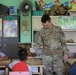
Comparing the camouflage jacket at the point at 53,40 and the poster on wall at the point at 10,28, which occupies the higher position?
the poster on wall at the point at 10,28

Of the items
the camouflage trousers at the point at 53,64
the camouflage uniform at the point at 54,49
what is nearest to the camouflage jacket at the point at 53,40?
the camouflage uniform at the point at 54,49

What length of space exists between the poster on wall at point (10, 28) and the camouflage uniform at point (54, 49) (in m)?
1.99

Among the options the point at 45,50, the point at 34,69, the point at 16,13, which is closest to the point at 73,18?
the point at 16,13

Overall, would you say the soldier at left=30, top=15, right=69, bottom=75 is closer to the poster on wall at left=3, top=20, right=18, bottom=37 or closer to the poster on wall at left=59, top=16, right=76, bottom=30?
the poster on wall at left=59, top=16, right=76, bottom=30

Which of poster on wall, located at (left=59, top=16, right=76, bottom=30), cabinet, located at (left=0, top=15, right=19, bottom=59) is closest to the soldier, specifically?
poster on wall, located at (left=59, top=16, right=76, bottom=30)

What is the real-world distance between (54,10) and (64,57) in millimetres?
2069

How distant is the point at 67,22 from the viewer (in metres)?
5.68

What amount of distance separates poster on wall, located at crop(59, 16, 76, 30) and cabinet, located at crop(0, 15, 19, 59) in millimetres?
1202

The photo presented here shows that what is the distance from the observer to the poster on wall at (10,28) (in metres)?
5.87

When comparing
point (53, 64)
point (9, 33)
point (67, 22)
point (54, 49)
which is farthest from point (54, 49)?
point (9, 33)

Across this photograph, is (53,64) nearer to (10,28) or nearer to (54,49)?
(54,49)

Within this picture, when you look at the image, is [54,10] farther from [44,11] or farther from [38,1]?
[38,1]

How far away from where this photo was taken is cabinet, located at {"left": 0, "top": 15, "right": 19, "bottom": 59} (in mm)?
5781

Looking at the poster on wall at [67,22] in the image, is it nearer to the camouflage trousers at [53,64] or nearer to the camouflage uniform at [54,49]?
the camouflage uniform at [54,49]
